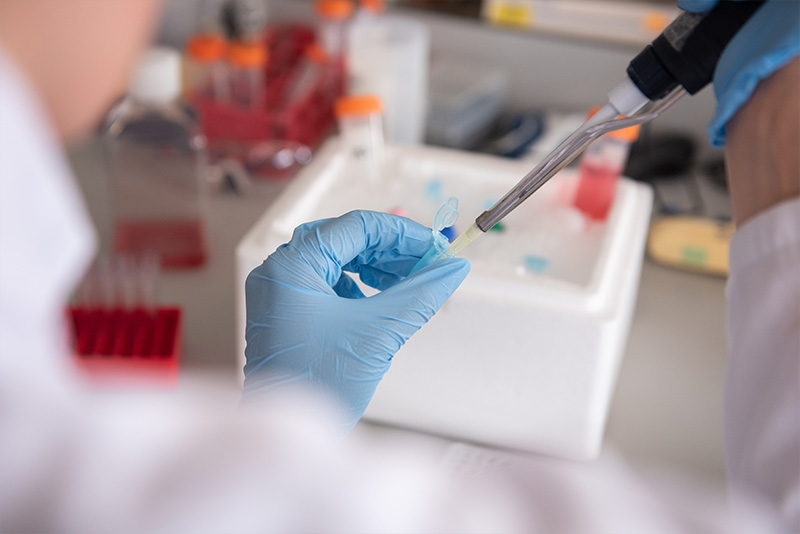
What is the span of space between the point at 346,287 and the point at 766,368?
0.40 m

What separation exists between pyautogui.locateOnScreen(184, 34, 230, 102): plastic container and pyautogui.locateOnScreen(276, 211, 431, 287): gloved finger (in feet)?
2.76

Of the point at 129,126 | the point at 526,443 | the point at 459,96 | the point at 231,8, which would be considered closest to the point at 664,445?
the point at 526,443

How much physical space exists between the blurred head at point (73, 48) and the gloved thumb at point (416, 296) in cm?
27

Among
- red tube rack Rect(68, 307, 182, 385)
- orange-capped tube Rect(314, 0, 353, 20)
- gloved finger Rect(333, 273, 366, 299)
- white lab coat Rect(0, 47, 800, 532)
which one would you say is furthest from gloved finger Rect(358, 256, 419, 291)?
orange-capped tube Rect(314, 0, 353, 20)

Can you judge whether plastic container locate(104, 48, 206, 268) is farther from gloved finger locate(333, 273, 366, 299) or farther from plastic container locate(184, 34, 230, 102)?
gloved finger locate(333, 273, 366, 299)

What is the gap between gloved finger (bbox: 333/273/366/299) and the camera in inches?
30.7

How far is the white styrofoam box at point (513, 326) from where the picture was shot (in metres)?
0.84

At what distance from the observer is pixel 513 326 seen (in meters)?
0.84

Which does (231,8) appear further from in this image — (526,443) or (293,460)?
(293,460)

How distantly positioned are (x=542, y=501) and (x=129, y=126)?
1061mm

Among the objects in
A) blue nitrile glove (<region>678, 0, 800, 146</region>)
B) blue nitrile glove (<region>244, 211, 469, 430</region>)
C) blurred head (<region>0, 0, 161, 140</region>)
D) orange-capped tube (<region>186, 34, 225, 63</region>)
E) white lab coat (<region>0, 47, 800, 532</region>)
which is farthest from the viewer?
orange-capped tube (<region>186, 34, 225, 63</region>)

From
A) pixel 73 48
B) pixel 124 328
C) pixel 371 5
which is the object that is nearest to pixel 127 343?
pixel 124 328

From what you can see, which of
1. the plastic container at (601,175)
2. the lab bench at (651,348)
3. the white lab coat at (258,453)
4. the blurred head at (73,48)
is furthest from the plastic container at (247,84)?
the blurred head at (73,48)

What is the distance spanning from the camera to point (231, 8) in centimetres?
146
